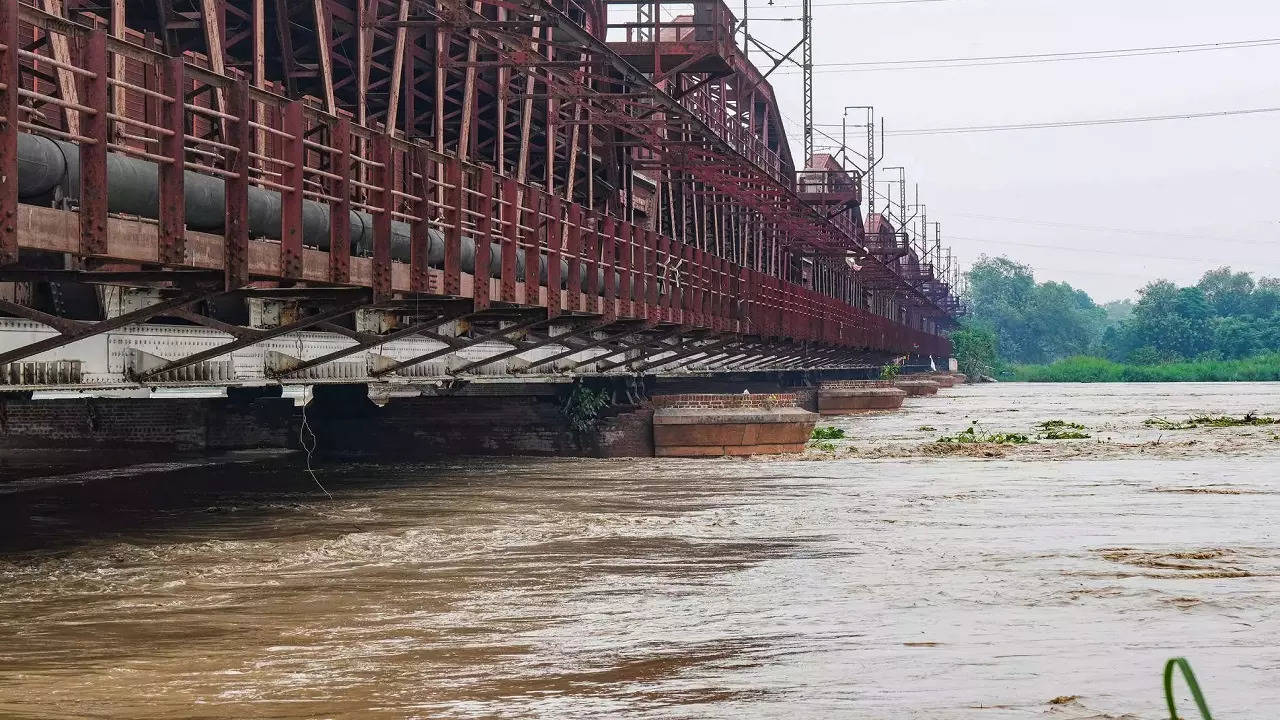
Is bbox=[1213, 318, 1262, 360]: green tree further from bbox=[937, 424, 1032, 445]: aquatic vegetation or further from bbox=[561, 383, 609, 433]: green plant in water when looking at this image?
bbox=[561, 383, 609, 433]: green plant in water

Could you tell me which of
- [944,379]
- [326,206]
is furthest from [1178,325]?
[326,206]

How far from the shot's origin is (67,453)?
33875 millimetres

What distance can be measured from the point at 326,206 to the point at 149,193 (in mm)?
3811

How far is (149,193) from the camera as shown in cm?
1234

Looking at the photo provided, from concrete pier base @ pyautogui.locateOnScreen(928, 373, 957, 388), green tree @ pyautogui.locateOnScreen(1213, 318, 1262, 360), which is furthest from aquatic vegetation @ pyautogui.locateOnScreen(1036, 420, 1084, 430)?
green tree @ pyautogui.locateOnScreen(1213, 318, 1262, 360)

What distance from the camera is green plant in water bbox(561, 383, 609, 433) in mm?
34594

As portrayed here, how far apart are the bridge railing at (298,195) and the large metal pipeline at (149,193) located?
0.12ft

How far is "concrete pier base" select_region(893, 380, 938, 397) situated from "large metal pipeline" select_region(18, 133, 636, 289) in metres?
76.8

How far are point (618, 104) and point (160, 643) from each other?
27014 millimetres

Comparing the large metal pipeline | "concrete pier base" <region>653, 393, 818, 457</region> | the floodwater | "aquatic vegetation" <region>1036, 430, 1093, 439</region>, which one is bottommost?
the floodwater

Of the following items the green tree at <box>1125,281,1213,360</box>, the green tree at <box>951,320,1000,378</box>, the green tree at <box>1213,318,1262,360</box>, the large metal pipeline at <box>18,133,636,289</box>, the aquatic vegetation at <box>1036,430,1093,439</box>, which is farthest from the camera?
the green tree at <box>1125,281,1213,360</box>

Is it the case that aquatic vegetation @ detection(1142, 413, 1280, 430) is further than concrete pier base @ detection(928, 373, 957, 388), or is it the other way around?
concrete pier base @ detection(928, 373, 957, 388)

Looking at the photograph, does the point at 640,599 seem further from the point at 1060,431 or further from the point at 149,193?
the point at 1060,431

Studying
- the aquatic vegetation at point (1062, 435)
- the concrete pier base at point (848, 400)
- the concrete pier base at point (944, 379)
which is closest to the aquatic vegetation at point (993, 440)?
the aquatic vegetation at point (1062, 435)
